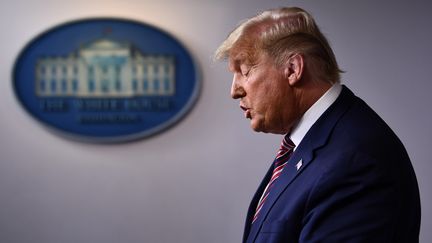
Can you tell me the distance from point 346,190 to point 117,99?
1.67m

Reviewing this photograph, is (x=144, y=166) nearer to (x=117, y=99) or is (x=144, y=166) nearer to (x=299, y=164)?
(x=117, y=99)

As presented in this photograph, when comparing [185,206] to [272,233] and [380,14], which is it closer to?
[380,14]

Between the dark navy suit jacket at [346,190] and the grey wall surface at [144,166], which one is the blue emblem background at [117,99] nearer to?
the grey wall surface at [144,166]

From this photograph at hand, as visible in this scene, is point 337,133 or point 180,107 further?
point 180,107

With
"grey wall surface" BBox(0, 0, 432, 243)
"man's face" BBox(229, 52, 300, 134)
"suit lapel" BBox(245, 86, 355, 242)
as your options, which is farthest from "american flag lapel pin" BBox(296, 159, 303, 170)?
"grey wall surface" BBox(0, 0, 432, 243)

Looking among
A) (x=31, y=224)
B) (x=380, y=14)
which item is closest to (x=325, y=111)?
(x=380, y=14)

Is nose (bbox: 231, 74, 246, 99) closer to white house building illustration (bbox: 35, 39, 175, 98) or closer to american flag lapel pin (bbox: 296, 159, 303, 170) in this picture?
american flag lapel pin (bbox: 296, 159, 303, 170)

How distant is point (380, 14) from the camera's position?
2441 millimetres

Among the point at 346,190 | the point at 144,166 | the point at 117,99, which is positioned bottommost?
the point at 144,166

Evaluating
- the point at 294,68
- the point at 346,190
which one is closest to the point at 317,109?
the point at 294,68

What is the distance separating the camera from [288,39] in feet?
3.52

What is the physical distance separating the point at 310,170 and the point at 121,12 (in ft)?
5.52

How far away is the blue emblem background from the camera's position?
239 cm

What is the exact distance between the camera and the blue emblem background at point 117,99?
239 cm
